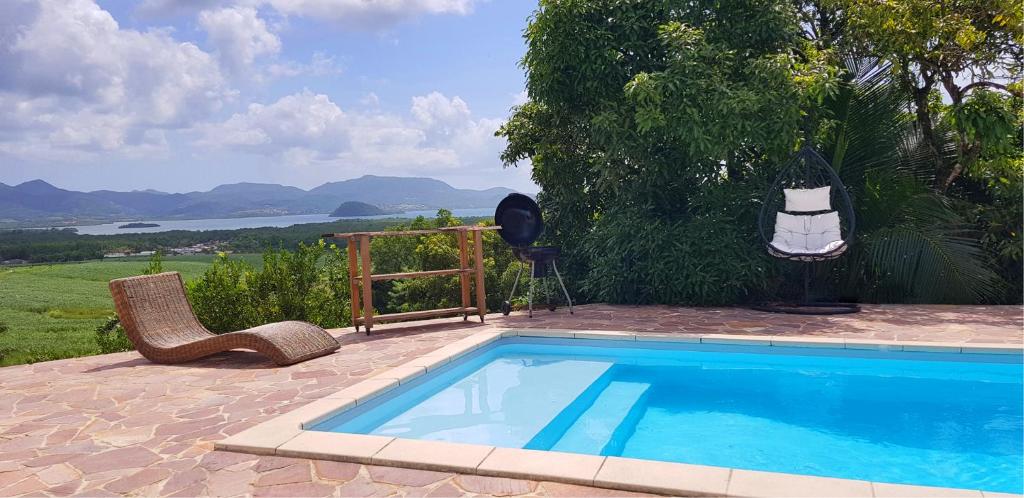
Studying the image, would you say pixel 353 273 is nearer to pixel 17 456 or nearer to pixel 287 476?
pixel 17 456

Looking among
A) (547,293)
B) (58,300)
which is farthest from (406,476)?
(58,300)

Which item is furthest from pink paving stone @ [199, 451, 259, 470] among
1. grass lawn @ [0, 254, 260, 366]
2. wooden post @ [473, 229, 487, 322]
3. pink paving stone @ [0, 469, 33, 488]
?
grass lawn @ [0, 254, 260, 366]

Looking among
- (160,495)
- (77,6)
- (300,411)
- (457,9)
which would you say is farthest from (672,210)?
(77,6)

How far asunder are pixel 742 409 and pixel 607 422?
0.96 meters

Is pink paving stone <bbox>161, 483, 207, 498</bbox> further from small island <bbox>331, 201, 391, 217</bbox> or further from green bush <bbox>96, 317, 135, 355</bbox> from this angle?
small island <bbox>331, 201, 391, 217</bbox>

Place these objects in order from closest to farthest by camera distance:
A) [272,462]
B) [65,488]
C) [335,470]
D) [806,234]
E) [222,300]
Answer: [65,488] → [335,470] → [272,462] → [806,234] → [222,300]

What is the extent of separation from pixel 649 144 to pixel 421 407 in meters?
4.66

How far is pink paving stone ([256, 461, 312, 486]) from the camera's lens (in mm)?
2770

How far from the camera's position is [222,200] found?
91188 mm

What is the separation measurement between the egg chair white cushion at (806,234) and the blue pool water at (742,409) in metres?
1.99

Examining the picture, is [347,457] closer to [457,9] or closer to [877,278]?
[877,278]

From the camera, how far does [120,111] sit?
1373 cm

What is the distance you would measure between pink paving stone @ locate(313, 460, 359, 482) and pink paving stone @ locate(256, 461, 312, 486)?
5 cm

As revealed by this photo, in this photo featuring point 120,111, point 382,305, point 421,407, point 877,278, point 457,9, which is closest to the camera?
point 421,407
